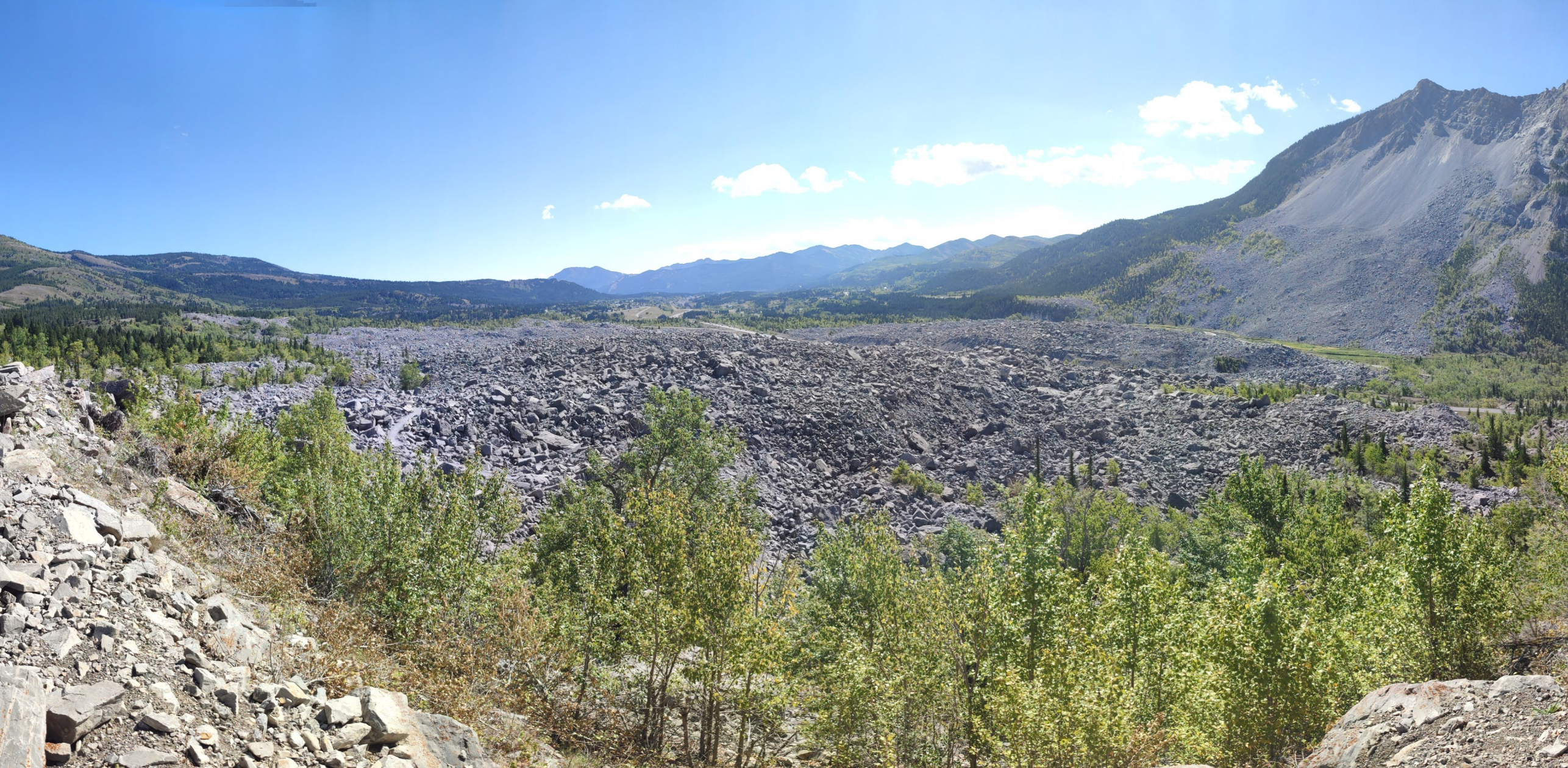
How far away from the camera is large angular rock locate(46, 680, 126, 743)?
20.5 feet

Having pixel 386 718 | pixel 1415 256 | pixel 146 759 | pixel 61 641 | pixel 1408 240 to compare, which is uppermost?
pixel 1408 240

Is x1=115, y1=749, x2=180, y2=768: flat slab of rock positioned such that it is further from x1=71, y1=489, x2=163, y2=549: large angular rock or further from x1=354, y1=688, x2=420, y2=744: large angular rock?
x1=71, y1=489, x2=163, y2=549: large angular rock

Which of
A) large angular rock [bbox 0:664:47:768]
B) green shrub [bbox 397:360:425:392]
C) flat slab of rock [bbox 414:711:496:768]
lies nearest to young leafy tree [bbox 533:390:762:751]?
flat slab of rock [bbox 414:711:496:768]

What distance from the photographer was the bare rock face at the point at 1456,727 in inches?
408

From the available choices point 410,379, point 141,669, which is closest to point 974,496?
point 410,379

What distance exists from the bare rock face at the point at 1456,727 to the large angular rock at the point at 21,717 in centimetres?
1793

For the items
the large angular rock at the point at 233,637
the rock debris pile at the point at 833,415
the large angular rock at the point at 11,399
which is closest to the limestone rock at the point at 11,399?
the large angular rock at the point at 11,399

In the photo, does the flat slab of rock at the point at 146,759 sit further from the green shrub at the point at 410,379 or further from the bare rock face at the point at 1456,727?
the green shrub at the point at 410,379

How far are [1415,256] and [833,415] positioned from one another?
170m

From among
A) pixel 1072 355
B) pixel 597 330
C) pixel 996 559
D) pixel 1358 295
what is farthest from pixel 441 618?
pixel 1358 295

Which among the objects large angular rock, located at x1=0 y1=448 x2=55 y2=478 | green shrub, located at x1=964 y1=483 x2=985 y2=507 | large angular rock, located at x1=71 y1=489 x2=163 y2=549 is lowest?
green shrub, located at x1=964 y1=483 x2=985 y2=507

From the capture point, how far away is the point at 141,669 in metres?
7.30

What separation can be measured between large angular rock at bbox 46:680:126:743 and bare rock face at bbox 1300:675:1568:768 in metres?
17.8

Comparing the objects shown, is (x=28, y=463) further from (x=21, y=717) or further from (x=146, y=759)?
(x=146, y=759)
